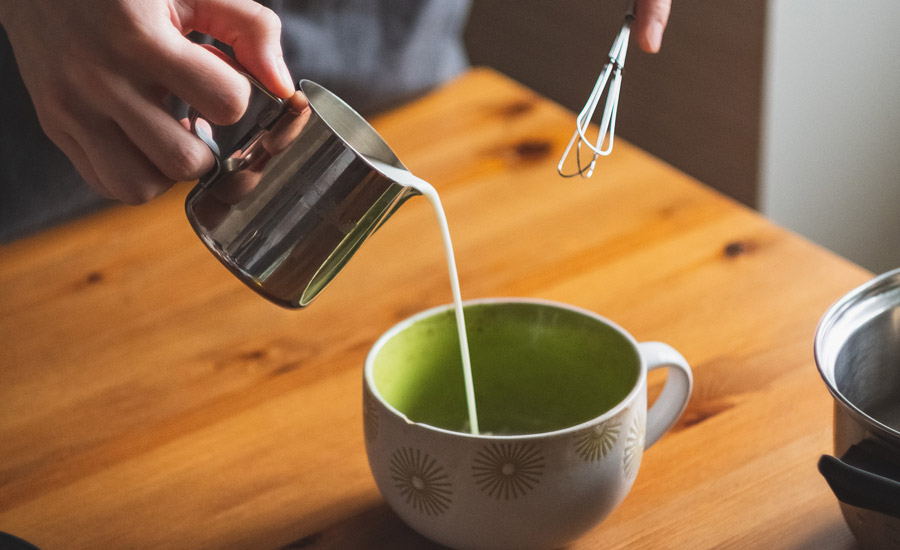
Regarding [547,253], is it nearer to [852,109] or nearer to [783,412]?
[783,412]

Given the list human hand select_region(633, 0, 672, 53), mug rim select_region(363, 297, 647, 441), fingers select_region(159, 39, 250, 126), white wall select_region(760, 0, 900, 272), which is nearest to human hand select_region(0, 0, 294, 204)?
fingers select_region(159, 39, 250, 126)

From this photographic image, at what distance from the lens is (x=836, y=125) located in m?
1.59

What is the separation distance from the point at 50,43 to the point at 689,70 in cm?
134

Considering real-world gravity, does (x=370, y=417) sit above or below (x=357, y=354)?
above

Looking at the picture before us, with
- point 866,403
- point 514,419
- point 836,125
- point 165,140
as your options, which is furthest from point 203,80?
point 836,125

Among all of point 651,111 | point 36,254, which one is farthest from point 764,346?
point 651,111

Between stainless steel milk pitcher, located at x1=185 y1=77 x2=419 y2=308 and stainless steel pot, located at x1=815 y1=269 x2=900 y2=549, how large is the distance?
223 mm

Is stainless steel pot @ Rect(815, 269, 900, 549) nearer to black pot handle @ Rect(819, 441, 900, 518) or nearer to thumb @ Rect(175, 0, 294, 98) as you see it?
black pot handle @ Rect(819, 441, 900, 518)

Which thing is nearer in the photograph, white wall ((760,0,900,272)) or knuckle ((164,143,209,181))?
knuckle ((164,143,209,181))

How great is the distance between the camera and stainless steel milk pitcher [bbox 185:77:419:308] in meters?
0.46

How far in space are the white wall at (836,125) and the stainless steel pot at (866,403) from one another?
1071 millimetres

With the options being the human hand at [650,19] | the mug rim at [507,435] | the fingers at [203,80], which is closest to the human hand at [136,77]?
the fingers at [203,80]

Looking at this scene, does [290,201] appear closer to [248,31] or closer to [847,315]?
[248,31]

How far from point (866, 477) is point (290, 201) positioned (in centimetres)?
28
